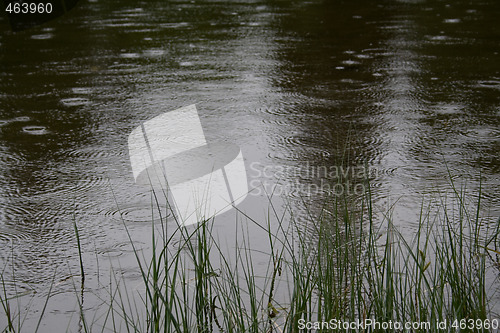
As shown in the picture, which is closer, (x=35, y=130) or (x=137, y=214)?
(x=137, y=214)

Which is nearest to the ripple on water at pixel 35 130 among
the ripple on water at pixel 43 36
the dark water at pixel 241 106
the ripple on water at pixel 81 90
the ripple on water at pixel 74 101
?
the dark water at pixel 241 106

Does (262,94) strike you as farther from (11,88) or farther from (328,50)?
(11,88)

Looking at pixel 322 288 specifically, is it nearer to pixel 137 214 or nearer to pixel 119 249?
pixel 119 249

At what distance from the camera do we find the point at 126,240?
2.54 metres

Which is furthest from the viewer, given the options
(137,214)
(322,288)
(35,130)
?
(35,130)

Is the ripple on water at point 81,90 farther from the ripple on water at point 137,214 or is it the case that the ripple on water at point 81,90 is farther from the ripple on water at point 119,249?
the ripple on water at point 119,249

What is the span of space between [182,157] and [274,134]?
0.57 metres

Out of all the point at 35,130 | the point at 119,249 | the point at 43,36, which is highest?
the point at 43,36

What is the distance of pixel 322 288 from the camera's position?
6.09 feet

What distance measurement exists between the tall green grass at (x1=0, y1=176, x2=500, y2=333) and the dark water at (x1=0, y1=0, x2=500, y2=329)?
0.18 m

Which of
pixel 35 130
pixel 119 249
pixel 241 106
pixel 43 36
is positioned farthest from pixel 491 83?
pixel 43 36

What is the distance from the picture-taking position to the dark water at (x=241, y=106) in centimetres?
273

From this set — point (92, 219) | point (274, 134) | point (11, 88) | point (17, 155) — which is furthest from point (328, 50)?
point (92, 219)

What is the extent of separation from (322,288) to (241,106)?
95.7 inches
